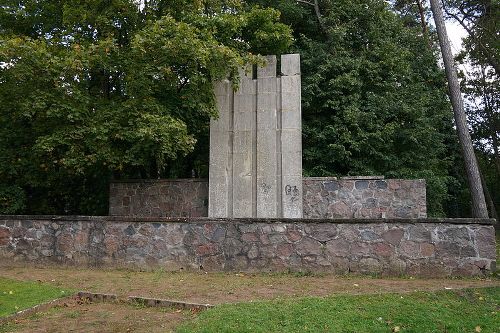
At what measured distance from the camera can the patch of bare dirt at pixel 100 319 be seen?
5668mm

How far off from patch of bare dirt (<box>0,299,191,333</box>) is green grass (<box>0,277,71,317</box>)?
0.33 meters

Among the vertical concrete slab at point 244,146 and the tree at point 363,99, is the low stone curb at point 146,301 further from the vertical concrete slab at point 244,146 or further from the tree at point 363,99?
the tree at point 363,99

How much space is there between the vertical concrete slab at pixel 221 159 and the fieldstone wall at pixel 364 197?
236cm

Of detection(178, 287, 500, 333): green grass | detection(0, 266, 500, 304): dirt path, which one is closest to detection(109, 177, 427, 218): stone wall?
detection(0, 266, 500, 304): dirt path

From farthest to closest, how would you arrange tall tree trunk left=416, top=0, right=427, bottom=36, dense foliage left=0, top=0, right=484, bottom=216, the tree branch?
tall tree trunk left=416, top=0, right=427, bottom=36 → the tree branch → dense foliage left=0, top=0, right=484, bottom=216

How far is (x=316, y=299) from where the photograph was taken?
658cm

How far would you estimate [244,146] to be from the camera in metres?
12.9

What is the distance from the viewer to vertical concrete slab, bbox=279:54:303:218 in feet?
41.1

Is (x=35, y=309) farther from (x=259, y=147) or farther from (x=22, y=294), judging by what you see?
(x=259, y=147)

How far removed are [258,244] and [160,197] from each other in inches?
231

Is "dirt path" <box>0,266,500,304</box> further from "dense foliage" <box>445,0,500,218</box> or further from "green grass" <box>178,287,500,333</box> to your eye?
"dense foliage" <box>445,0,500,218</box>

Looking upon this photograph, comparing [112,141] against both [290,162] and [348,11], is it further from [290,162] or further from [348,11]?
[348,11]

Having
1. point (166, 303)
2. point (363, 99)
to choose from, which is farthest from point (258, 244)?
point (363, 99)

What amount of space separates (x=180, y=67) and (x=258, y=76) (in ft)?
7.58
